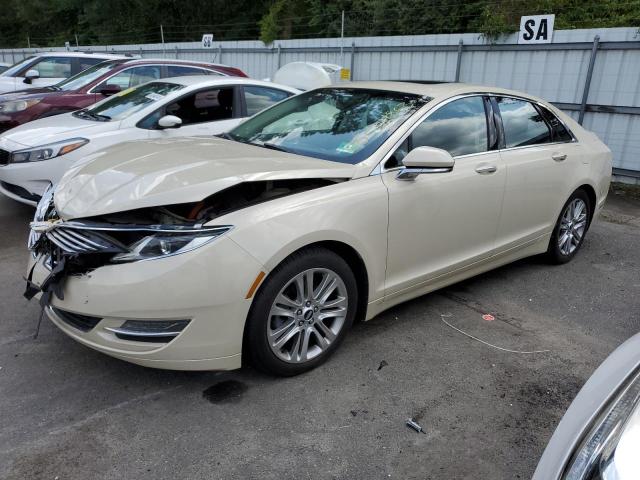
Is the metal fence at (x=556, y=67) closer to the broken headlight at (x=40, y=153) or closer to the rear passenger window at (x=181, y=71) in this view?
the rear passenger window at (x=181, y=71)

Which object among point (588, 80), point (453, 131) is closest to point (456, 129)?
point (453, 131)

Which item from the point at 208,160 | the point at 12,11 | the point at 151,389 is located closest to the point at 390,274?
the point at 208,160

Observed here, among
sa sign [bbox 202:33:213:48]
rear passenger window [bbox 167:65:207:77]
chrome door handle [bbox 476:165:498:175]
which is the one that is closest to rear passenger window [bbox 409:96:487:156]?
chrome door handle [bbox 476:165:498:175]

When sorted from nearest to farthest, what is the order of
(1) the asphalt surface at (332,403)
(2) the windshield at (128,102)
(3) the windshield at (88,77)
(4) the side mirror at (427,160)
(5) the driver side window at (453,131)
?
(1) the asphalt surface at (332,403), (4) the side mirror at (427,160), (5) the driver side window at (453,131), (2) the windshield at (128,102), (3) the windshield at (88,77)

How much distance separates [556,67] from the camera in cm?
859

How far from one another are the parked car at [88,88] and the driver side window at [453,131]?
220 inches

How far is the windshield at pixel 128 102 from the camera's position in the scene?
590cm

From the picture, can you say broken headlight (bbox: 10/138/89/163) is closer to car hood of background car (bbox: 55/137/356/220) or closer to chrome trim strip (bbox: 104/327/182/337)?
car hood of background car (bbox: 55/137/356/220)

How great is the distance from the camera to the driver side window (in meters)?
3.50

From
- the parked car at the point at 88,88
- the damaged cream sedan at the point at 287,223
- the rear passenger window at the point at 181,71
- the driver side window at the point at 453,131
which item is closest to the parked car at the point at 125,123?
the parked car at the point at 88,88

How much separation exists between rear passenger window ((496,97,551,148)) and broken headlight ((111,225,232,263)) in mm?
2588

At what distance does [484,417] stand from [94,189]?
241cm

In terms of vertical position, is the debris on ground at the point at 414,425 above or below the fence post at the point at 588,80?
below

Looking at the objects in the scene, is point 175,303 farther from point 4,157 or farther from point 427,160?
point 4,157
